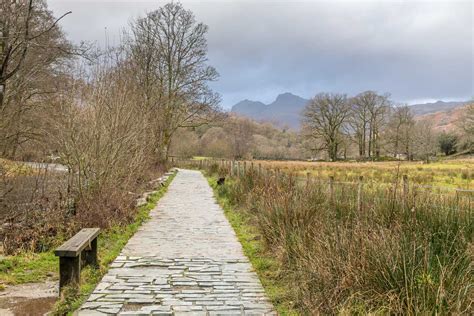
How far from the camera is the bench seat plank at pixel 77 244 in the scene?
14.9 ft

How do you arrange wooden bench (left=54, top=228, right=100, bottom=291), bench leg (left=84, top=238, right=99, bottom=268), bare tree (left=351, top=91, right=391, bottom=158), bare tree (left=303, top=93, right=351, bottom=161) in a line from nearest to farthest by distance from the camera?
wooden bench (left=54, top=228, right=100, bottom=291)
bench leg (left=84, top=238, right=99, bottom=268)
bare tree (left=303, top=93, right=351, bottom=161)
bare tree (left=351, top=91, right=391, bottom=158)

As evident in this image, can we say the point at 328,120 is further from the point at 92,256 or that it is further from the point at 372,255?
the point at 372,255

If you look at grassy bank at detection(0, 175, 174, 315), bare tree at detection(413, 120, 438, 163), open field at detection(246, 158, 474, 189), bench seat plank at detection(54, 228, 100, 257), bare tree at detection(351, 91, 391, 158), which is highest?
bare tree at detection(351, 91, 391, 158)

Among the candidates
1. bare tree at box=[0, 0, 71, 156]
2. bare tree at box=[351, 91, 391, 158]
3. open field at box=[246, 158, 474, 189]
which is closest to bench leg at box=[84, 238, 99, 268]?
bare tree at box=[0, 0, 71, 156]

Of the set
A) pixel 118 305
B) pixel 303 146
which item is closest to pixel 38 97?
pixel 118 305

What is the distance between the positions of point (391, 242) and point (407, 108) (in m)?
62.5

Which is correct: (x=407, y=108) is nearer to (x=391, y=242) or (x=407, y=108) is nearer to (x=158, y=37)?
(x=158, y=37)

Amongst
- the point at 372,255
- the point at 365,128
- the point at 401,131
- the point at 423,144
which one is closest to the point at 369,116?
the point at 365,128

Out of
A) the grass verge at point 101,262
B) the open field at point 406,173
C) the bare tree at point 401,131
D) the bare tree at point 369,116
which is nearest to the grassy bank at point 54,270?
the grass verge at point 101,262

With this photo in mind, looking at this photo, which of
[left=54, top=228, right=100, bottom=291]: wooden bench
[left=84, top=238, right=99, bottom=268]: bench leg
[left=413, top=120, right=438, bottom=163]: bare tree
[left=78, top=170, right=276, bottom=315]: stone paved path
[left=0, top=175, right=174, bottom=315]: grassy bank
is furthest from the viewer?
[left=413, top=120, right=438, bottom=163]: bare tree

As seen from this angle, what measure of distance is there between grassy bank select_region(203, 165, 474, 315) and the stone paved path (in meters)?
0.37

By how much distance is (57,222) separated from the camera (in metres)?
7.23

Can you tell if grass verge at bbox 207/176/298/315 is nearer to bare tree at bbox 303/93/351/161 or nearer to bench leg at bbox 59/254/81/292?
bench leg at bbox 59/254/81/292

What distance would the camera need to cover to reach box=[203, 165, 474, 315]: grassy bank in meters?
3.47
